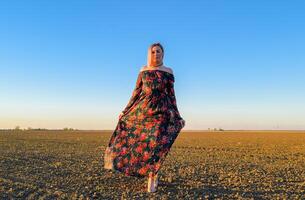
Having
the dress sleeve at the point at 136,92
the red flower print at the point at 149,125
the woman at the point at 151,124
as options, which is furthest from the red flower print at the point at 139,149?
the dress sleeve at the point at 136,92

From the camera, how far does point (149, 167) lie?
25.6 ft

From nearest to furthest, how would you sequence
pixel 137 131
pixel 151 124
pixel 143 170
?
1. pixel 143 170
2. pixel 151 124
3. pixel 137 131

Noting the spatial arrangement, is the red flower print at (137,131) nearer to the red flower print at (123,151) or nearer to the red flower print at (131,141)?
the red flower print at (131,141)

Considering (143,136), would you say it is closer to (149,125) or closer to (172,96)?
(149,125)

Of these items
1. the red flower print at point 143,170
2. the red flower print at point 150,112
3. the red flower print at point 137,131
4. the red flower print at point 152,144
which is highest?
the red flower print at point 150,112

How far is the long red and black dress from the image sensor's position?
25.8ft

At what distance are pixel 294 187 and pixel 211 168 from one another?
3531mm

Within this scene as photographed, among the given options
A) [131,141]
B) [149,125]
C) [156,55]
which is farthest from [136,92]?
[131,141]

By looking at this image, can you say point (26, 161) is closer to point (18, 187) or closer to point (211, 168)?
point (18, 187)

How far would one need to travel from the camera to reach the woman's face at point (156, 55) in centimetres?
802

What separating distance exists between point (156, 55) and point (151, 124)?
5.03 ft

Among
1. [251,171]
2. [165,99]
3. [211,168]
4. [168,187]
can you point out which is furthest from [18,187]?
[251,171]

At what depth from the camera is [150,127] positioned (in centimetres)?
796

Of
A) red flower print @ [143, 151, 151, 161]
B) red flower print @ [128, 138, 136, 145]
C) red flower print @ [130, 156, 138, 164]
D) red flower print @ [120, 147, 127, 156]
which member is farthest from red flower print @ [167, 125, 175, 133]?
red flower print @ [120, 147, 127, 156]
